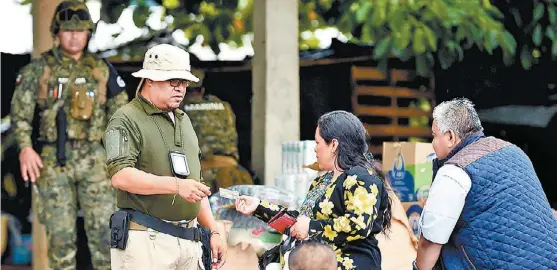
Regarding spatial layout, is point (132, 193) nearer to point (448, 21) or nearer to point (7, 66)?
Result: point (7, 66)

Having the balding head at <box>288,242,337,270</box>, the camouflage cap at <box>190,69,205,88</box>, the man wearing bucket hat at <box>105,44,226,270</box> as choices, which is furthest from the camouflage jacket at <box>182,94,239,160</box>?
the balding head at <box>288,242,337,270</box>

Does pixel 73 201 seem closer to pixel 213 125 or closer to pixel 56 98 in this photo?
pixel 56 98

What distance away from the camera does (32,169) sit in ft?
23.5

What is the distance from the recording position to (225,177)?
7926mm

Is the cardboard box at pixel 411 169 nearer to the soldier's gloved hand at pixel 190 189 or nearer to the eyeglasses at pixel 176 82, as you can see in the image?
the eyeglasses at pixel 176 82

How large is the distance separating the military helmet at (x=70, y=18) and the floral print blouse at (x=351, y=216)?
309 cm

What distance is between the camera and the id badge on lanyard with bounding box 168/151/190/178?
481 centimetres

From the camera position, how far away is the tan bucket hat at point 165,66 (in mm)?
4879

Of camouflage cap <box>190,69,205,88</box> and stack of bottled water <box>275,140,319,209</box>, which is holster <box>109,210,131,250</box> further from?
camouflage cap <box>190,69,205,88</box>

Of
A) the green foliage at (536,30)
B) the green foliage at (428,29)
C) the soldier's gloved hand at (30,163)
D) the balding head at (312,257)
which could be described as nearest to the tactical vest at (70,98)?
the soldier's gloved hand at (30,163)

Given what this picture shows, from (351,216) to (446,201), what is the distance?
1.32ft

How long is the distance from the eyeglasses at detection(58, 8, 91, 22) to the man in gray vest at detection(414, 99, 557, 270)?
339 cm

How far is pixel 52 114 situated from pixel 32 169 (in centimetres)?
38

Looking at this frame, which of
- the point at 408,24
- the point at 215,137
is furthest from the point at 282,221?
the point at 408,24
